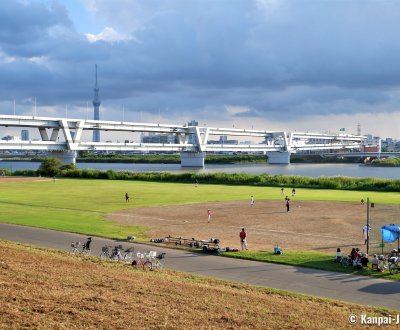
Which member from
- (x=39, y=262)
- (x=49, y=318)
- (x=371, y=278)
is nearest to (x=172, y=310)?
(x=49, y=318)

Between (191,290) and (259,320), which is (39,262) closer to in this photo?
(191,290)

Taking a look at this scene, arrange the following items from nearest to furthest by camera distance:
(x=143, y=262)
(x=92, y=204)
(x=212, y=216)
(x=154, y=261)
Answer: (x=154, y=261) → (x=143, y=262) → (x=212, y=216) → (x=92, y=204)

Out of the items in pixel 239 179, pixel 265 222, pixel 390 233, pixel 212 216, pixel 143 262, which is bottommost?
pixel 143 262

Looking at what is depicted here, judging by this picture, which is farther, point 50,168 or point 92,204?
point 50,168

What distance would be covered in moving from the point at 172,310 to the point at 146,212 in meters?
33.8

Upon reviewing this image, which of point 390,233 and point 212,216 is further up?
point 390,233

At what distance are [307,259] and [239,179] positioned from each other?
63.5 meters

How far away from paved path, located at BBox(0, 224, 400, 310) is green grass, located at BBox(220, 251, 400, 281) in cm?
69

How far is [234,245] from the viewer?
2975 cm

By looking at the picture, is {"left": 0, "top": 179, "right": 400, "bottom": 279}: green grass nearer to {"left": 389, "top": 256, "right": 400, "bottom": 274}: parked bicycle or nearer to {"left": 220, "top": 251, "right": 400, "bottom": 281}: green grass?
{"left": 220, "top": 251, "right": 400, "bottom": 281}: green grass

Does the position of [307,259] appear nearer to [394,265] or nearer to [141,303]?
[394,265]

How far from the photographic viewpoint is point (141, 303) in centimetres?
1427

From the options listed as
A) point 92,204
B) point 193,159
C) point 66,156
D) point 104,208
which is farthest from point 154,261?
point 193,159

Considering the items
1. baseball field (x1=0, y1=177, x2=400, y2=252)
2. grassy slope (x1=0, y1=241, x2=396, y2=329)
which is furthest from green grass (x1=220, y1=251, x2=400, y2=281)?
grassy slope (x1=0, y1=241, x2=396, y2=329)
